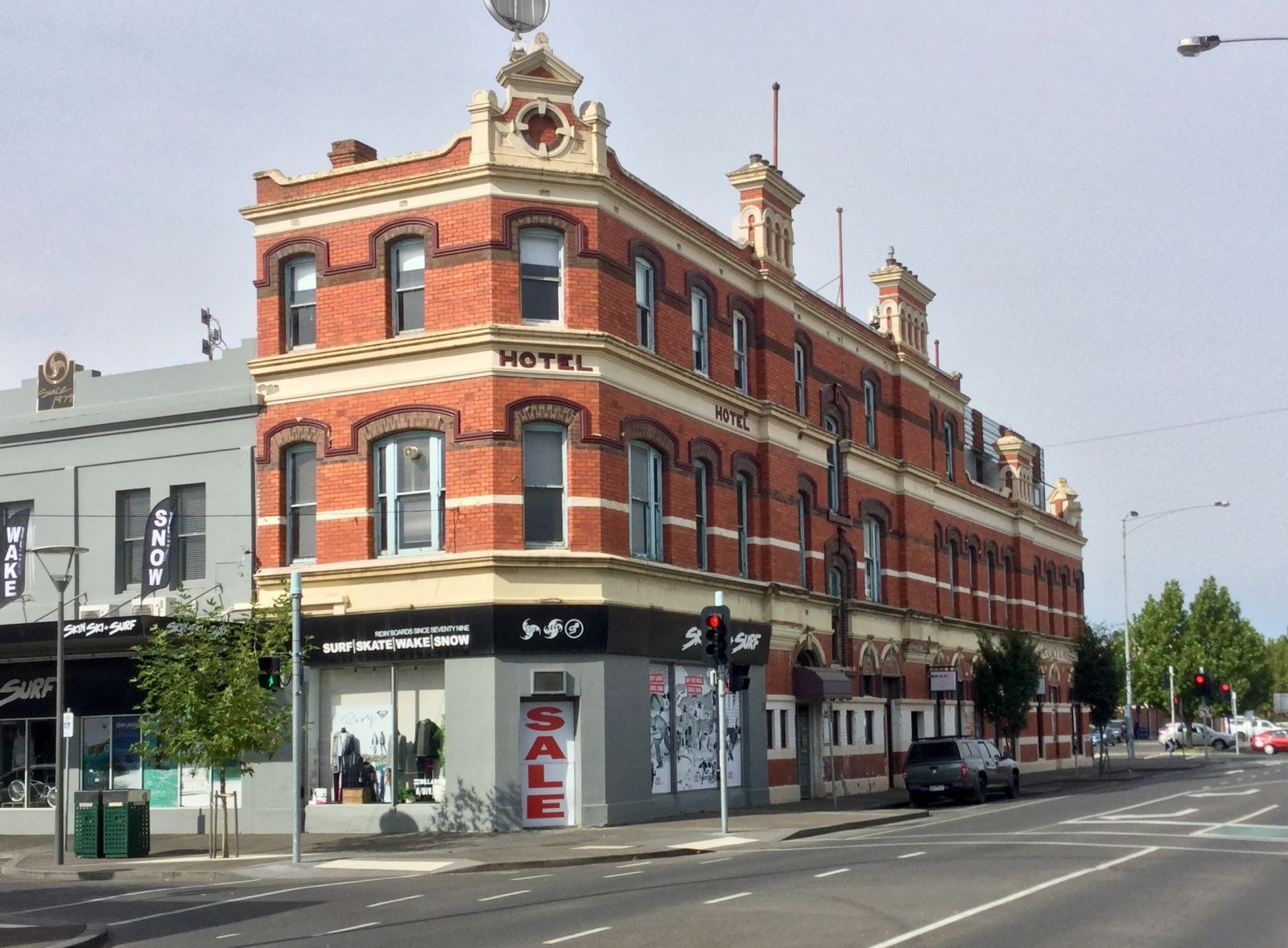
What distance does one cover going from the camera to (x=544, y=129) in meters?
31.2

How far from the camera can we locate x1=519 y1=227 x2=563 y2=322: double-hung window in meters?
30.7

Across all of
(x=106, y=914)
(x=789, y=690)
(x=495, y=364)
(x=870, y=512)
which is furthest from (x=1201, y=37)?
(x=870, y=512)

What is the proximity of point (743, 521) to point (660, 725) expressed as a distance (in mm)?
6674

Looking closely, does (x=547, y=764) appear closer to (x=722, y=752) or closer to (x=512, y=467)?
(x=722, y=752)

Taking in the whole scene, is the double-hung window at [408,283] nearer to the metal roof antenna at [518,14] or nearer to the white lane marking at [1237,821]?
the metal roof antenna at [518,14]

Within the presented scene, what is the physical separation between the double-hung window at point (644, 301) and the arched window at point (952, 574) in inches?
889

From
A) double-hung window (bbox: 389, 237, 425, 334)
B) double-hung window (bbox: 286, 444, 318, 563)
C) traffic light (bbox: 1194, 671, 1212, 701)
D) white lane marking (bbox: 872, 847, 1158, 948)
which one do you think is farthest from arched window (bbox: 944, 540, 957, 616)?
white lane marking (bbox: 872, 847, 1158, 948)

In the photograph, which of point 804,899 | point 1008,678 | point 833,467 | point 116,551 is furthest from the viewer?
point 1008,678

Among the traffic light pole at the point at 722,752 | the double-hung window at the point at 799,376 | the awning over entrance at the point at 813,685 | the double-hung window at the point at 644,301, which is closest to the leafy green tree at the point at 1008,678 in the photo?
the awning over entrance at the point at 813,685

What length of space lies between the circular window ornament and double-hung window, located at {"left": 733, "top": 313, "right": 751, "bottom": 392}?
7.68 meters

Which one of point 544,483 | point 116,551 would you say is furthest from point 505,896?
point 116,551

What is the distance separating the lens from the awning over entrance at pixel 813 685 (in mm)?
38531

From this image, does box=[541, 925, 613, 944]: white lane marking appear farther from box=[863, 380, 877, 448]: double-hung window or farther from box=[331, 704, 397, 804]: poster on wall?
box=[863, 380, 877, 448]: double-hung window

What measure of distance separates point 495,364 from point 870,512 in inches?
742
